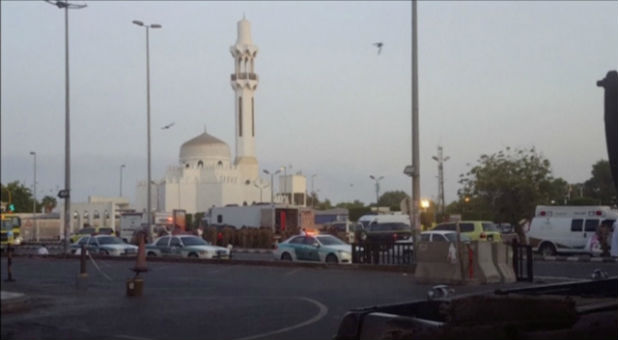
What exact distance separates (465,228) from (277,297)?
23.0 meters

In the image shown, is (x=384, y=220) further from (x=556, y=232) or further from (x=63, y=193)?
(x=63, y=193)

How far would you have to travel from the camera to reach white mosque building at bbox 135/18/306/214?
285ft

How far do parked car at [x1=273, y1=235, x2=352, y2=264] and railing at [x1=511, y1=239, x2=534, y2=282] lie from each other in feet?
29.0

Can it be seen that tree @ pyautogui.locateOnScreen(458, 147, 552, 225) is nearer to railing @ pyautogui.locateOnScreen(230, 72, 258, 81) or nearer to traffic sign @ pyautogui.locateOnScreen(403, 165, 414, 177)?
traffic sign @ pyautogui.locateOnScreen(403, 165, 414, 177)

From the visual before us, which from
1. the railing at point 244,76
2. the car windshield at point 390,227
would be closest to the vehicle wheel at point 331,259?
the car windshield at point 390,227

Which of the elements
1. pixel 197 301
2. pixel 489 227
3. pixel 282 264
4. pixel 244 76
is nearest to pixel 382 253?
pixel 282 264

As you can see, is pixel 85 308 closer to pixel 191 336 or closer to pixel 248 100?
pixel 191 336

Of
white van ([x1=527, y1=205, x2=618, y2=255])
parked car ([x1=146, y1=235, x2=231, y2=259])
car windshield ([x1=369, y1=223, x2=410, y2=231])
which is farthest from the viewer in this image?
car windshield ([x1=369, y1=223, x2=410, y2=231])

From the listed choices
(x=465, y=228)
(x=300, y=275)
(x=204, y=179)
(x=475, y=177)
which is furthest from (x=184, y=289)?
(x=204, y=179)

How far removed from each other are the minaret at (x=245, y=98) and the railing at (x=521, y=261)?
70960mm

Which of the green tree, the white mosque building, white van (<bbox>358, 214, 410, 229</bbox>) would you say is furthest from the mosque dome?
the green tree

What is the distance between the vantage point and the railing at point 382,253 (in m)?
29.5

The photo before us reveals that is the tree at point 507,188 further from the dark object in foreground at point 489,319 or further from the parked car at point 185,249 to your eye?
the dark object in foreground at point 489,319

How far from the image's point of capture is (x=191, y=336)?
13.3 metres
